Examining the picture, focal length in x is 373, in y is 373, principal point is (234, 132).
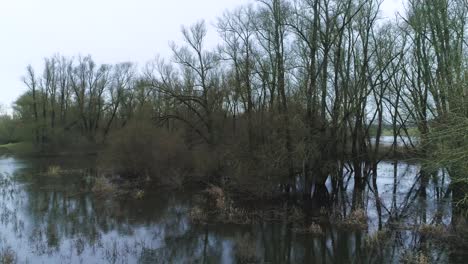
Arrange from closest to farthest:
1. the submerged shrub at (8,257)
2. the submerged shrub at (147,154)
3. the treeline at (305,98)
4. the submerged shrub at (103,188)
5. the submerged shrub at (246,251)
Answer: the submerged shrub at (8,257) → the submerged shrub at (246,251) → the treeline at (305,98) → the submerged shrub at (103,188) → the submerged shrub at (147,154)

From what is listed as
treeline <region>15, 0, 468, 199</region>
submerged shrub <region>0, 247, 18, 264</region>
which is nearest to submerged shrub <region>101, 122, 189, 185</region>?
treeline <region>15, 0, 468, 199</region>

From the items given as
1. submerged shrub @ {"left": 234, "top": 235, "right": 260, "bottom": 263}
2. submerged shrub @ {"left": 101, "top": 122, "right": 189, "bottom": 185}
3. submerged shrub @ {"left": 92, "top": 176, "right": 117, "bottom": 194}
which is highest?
submerged shrub @ {"left": 101, "top": 122, "right": 189, "bottom": 185}

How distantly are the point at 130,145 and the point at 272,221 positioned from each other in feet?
48.7

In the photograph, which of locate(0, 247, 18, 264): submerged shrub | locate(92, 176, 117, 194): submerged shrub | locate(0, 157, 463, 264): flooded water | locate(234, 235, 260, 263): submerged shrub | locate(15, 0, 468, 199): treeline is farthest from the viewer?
locate(92, 176, 117, 194): submerged shrub

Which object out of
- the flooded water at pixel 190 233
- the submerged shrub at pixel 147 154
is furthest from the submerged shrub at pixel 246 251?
the submerged shrub at pixel 147 154

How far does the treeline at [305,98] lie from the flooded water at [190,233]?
319 cm

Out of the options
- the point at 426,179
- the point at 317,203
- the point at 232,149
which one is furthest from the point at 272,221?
the point at 426,179

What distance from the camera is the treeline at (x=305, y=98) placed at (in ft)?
60.2

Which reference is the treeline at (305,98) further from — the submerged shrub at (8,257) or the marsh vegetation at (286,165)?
the submerged shrub at (8,257)

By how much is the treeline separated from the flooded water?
3.19 meters

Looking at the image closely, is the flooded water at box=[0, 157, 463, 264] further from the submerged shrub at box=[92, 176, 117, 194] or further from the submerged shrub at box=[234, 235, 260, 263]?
the submerged shrub at box=[92, 176, 117, 194]

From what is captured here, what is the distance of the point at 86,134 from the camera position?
57.5 meters

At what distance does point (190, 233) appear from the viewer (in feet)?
49.5

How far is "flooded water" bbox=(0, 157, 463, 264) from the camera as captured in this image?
39.9 ft
